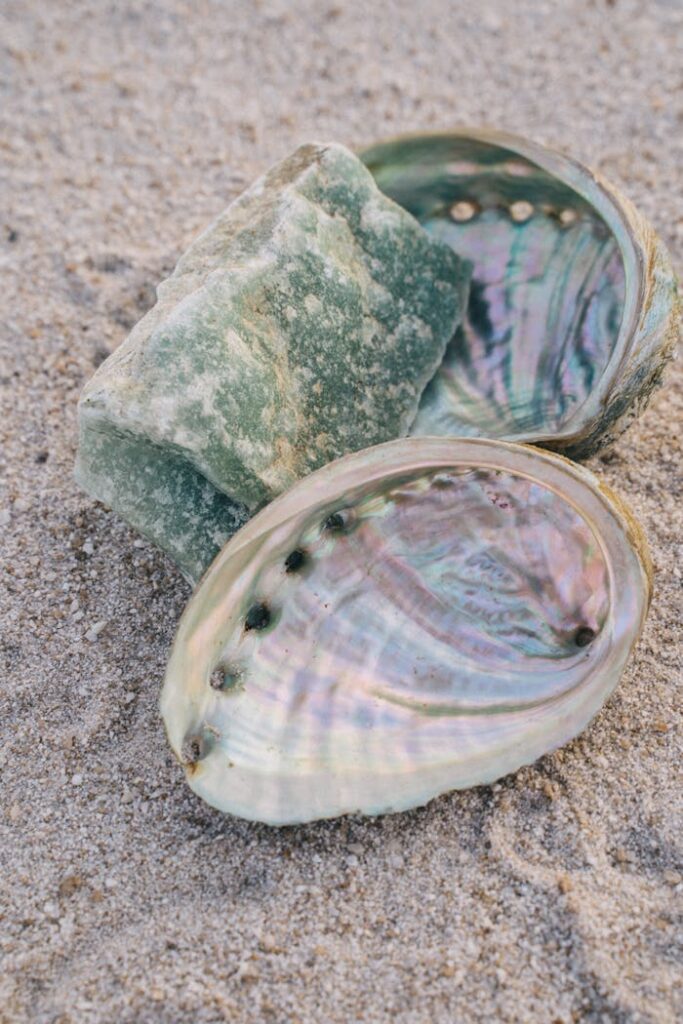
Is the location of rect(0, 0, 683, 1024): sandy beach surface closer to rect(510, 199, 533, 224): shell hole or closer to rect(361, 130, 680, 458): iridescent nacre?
rect(361, 130, 680, 458): iridescent nacre

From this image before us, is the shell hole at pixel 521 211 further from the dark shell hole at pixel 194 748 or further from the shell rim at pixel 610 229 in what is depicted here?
the dark shell hole at pixel 194 748

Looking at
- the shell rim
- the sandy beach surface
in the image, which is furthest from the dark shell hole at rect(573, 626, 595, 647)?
the shell rim

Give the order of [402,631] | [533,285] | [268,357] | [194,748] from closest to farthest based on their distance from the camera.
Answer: [194,748]
[402,631]
[268,357]
[533,285]

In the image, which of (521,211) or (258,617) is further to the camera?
(521,211)

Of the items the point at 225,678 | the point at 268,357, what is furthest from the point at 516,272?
the point at 225,678

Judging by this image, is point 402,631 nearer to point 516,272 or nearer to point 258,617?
point 258,617

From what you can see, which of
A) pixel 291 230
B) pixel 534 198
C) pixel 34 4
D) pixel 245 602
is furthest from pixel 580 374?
pixel 34 4

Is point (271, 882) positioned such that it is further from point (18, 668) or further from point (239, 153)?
point (239, 153)
